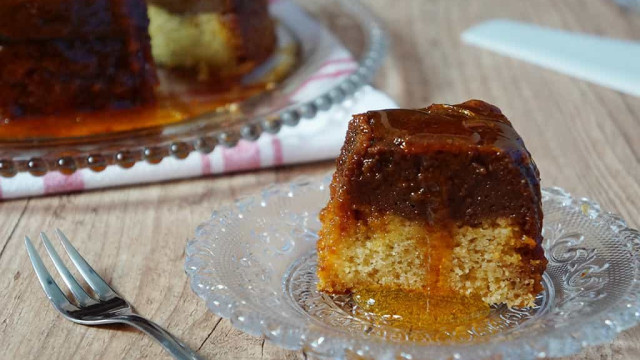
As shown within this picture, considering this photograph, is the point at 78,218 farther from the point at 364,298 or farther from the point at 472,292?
the point at 472,292

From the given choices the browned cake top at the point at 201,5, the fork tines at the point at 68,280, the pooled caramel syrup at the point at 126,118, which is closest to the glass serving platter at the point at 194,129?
the pooled caramel syrup at the point at 126,118

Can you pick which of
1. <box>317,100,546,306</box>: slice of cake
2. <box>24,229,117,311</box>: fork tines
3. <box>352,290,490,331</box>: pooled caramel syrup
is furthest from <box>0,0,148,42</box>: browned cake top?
<box>352,290,490,331</box>: pooled caramel syrup

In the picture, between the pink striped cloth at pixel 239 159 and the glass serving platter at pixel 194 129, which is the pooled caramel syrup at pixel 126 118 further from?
the pink striped cloth at pixel 239 159

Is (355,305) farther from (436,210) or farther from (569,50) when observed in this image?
(569,50)

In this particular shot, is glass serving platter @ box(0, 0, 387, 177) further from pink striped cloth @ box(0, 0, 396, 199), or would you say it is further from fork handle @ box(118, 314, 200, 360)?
fork handle @ box(118, 314, 200, 360)

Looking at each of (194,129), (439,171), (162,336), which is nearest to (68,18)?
(194,129)

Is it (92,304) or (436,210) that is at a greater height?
(436,210)

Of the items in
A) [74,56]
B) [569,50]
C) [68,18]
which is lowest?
[569,50]
